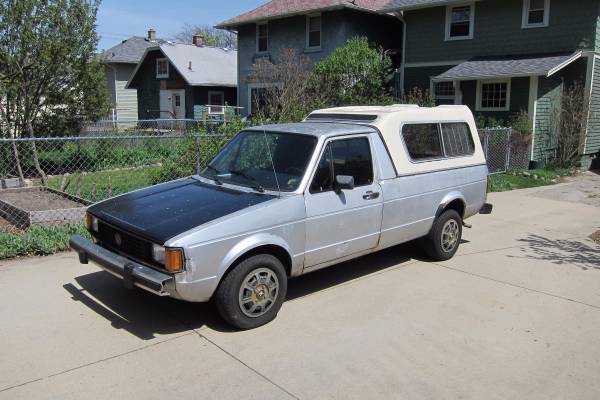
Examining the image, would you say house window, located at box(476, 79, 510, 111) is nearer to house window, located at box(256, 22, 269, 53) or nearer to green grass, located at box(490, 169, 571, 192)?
green grass, located at box(490, 169, 571, 192)

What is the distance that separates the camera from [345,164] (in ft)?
17.3

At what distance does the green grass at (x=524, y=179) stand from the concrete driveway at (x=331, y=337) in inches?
262

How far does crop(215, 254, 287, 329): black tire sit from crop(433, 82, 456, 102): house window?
16393mm

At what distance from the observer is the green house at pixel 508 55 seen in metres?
16.5

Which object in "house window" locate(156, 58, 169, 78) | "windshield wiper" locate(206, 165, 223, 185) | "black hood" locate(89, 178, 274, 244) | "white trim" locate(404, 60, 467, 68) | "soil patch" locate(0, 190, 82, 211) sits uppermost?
"house window" locate(156, 58, 169, 78)

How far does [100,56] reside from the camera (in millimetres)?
14898

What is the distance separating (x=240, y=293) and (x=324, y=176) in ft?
4.55

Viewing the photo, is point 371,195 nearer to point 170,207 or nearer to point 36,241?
point 170,207

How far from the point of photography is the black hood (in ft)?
14.1

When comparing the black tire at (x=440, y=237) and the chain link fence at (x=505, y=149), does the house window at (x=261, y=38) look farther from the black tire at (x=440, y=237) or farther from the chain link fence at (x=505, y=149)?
the black tire at (x=440, y=237)

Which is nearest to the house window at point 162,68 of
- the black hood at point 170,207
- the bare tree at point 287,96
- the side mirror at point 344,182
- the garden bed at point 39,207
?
the bare tree at point 287,96

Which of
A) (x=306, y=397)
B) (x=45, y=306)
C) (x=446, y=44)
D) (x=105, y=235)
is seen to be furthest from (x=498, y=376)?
(x=446, y=44)

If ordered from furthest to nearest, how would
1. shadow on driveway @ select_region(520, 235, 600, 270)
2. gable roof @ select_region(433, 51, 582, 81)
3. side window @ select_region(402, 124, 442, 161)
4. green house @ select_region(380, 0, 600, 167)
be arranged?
green house @ select_region(380, 0, 600, 167) → gable roof @ select_region(433, 51, 582, 81) → shadow on driveway @ select_region(520, 235, 600, 270) → side window @ select_region(402, 124, 442, 161)

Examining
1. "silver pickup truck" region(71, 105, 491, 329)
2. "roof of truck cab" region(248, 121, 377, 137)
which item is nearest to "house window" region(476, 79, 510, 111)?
"silver pickup truck" region(71, 105, 491, 329)
